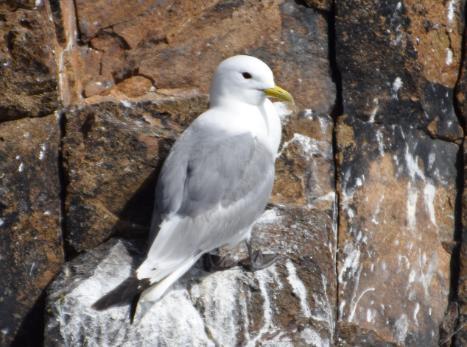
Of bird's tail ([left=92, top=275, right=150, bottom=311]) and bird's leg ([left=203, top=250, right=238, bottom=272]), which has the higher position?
bird's leg ([left=203, top=250, right=238, bottom=272])

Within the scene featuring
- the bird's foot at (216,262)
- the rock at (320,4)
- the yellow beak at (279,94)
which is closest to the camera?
the bird's foot at (216,262)

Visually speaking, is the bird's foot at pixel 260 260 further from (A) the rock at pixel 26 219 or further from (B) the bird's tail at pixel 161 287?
(A) the rock at pixel 26 219

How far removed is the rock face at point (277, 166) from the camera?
4.53 metres

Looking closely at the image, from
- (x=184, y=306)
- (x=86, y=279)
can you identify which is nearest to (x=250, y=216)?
(x=184, y=306)

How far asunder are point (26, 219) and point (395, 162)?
2.02 metres

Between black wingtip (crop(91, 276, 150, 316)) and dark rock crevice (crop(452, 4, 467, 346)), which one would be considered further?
dark rock crevice (crop(452, 4, 467, 346))

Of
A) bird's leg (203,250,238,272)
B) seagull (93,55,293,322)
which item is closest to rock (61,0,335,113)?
seagull (93,55,293,322)

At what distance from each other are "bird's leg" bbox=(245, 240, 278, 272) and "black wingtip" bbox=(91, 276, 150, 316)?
22.8 inches

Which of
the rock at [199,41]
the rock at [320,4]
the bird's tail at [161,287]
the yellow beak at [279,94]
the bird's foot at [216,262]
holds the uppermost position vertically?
the rock at [320,4]

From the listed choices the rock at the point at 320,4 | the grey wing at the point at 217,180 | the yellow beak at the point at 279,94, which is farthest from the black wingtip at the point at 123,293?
the rock at the point at 320,4

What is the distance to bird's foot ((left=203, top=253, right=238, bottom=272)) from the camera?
4.68 m

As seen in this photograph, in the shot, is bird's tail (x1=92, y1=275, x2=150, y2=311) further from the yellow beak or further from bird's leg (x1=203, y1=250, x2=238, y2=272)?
the yellow beak

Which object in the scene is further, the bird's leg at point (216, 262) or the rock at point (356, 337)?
the rock at point (356, 337)

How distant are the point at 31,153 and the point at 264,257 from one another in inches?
47.5
